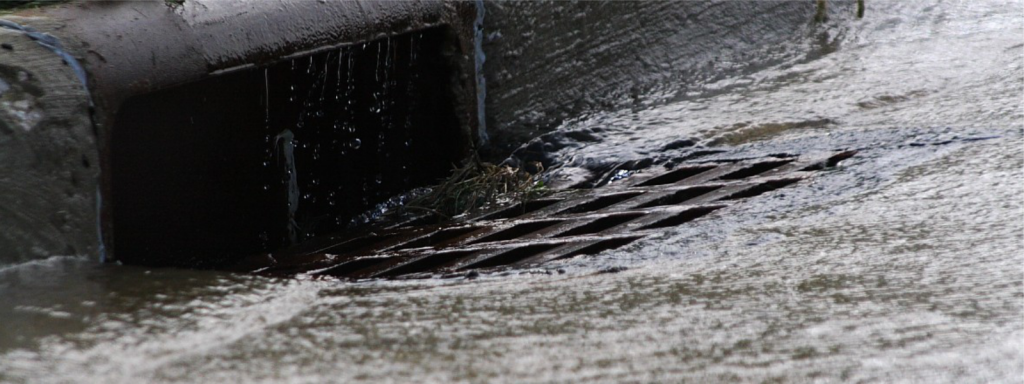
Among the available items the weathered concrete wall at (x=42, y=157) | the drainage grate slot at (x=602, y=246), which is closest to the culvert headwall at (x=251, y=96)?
the weathered concrete wall at (x=42, y=157)

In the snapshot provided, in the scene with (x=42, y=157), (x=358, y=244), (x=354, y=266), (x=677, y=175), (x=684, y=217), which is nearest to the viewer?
(x=42, y=157)

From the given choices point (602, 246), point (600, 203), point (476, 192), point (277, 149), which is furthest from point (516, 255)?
point (277, 149)

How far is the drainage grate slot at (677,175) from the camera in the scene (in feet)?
11.5

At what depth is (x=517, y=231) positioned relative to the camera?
120 inches

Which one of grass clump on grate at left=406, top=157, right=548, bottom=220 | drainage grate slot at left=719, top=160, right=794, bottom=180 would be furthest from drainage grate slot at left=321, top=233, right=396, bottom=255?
drainage grate slot at left=719, top=160, right=794, bottom=180

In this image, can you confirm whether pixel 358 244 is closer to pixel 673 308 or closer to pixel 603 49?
pixel 673 308

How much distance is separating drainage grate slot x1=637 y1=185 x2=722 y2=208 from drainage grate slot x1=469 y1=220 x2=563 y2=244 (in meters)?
0.31

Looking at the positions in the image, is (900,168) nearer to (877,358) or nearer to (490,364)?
(877,358)

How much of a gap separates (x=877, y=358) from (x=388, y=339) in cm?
80

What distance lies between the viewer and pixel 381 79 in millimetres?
3662

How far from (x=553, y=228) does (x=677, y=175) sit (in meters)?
0.74

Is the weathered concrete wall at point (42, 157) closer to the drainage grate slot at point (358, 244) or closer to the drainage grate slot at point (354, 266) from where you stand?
the drainage grate slot at point (354, 266)

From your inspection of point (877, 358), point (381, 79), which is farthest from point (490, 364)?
point (381, 79)

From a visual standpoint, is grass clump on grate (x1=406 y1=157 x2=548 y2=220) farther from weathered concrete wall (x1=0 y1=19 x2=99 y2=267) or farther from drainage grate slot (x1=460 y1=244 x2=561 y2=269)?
weathered concrete wall (x1=0 y1=19 x2=99 y2=267)
